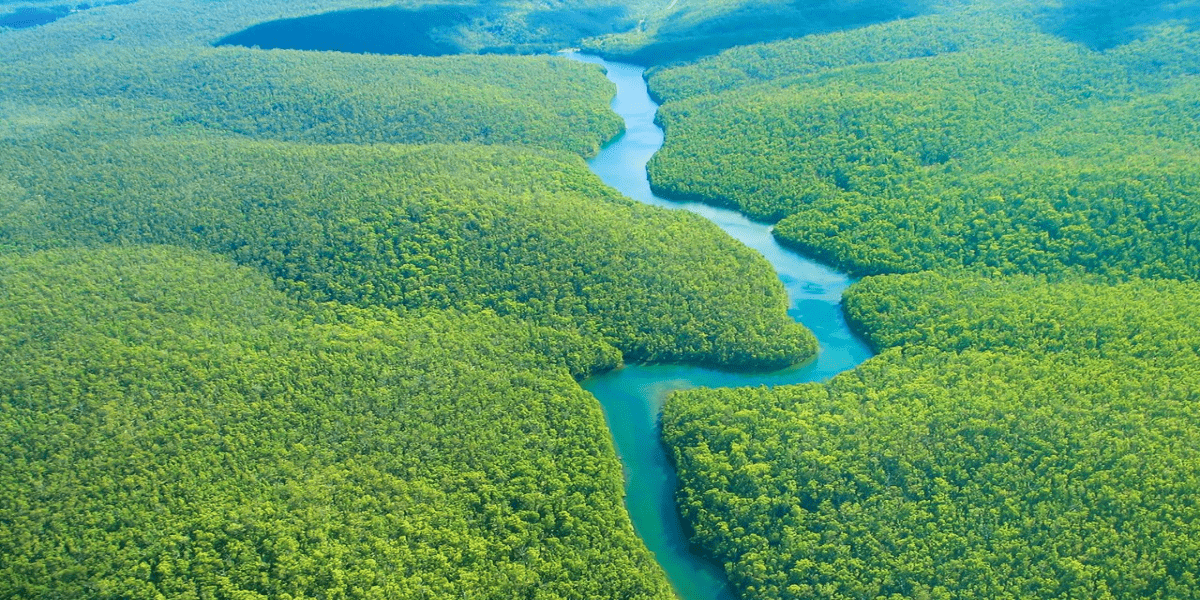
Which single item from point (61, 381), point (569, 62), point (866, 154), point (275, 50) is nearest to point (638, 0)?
point (569, 62)

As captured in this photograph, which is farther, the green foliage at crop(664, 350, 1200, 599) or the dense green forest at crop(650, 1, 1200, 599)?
the dense green forest at crop(650, 1, 1200, 599)

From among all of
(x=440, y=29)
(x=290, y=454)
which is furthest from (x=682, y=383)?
(x=440, y=29)

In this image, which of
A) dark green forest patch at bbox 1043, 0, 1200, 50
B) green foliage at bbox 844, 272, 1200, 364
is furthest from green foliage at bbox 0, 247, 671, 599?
dark green forest patch at bbox 1043, 0, 1200, 50

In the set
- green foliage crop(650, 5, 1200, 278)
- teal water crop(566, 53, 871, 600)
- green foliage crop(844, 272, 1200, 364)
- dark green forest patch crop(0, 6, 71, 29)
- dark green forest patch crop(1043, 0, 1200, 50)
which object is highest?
dark green forest patch crop(1043, 0, 1200, 50)

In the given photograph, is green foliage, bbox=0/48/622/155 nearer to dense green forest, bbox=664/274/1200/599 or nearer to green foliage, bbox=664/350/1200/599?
dense green forest, bbox=664/274/1200/599

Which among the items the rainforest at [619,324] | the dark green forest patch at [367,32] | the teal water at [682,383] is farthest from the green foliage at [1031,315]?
the dark green forest patch at [367,32]
